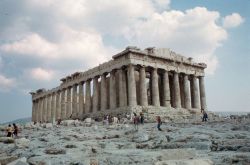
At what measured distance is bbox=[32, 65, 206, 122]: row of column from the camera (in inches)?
1576

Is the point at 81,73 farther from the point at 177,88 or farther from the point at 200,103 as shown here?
the point at 200,103

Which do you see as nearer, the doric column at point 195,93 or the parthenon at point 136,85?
the parthenon at point 136,85

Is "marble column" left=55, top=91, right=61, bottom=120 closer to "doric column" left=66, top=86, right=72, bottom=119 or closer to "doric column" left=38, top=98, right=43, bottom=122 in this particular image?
"doric column" left=66, top=86, right=72, bottom=119

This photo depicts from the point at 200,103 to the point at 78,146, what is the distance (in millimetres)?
36822

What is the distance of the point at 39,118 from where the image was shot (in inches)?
2534

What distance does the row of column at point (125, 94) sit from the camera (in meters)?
40.0

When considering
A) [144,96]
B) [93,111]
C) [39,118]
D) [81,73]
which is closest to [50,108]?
[39,118]

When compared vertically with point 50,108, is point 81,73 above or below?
above

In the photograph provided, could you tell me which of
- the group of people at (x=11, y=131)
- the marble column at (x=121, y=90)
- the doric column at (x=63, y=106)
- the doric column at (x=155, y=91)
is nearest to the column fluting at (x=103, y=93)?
the marble column at (x=121, y=90)

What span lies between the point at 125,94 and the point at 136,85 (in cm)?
461

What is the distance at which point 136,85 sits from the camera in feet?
146

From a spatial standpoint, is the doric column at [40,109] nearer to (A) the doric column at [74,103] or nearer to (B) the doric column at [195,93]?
(A) the doric column at [74,103]

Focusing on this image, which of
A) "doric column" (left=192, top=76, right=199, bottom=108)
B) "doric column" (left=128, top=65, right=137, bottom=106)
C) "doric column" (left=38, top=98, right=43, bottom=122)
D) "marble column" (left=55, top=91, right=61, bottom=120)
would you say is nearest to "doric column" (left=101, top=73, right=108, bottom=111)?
"doric column" (left=128, top=65, right=137, bottom=106)

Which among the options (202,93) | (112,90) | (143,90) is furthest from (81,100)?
(202,93)
